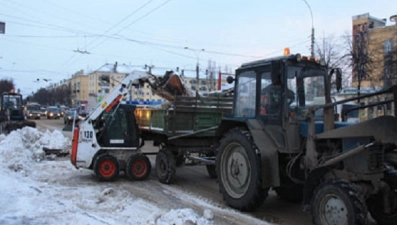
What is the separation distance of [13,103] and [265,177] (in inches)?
1067

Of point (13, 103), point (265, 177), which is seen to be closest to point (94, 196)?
point (265, 177)

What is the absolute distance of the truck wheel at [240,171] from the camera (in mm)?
6801

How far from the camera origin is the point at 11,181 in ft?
30.5

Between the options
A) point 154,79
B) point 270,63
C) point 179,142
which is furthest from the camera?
point 154,79

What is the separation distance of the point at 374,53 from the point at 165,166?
28395 millimetres

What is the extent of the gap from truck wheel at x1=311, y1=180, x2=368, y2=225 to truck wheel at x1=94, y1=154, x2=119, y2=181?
18.8 ft

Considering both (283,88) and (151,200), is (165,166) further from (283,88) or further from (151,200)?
(283,88)

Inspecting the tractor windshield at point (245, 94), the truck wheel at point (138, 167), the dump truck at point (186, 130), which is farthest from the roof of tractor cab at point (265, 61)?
the truck wheel at point (138, 167)

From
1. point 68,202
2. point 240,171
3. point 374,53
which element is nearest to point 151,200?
point 68,202

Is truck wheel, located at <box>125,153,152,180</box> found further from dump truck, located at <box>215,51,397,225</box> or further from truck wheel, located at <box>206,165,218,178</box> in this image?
dump truck, located at <box>215,51,397,225</box>

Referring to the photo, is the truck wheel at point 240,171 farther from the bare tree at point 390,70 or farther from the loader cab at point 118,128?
the bare tree at point 390,70

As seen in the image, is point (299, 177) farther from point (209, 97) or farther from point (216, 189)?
point (209, 97)

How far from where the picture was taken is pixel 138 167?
33.7 ft

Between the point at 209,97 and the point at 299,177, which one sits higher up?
the point at 209,97
